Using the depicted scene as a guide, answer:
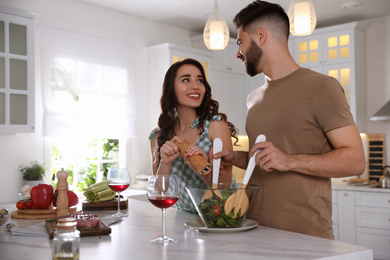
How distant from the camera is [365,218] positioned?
487cm

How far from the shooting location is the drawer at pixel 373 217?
15.5ft

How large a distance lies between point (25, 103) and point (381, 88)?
4.14 m

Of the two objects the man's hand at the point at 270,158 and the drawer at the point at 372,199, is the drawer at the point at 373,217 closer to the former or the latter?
the drawer at the point at 372,199

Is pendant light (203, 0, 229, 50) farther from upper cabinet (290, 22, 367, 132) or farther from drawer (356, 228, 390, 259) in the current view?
drawer (356, 228, 390, 259)

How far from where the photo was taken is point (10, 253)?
1.35 m

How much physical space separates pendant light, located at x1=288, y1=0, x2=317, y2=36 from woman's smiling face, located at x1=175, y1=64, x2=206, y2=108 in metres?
0.76

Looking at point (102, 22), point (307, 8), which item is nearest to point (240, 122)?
point (102, 22)

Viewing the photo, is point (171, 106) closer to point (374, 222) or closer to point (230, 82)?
point (374, 222)

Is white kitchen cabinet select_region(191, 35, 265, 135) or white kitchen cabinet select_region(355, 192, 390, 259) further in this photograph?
Answer: white kitchen cabinet select_region(191, 35, 265, 135)

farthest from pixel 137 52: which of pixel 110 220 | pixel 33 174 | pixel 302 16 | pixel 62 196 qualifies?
pixel 110 220

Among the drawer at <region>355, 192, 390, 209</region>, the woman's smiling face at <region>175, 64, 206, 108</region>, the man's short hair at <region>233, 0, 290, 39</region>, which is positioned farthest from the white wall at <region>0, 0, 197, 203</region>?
the man's short hair at <region>233, 0, 290, 39</region>

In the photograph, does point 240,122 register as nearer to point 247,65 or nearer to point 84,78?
point 84,78

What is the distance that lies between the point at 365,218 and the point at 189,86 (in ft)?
10.8

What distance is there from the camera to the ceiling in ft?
16.0
